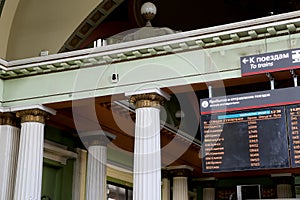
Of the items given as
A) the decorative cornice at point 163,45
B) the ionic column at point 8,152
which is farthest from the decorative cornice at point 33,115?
the decorative cornice at point 163,45

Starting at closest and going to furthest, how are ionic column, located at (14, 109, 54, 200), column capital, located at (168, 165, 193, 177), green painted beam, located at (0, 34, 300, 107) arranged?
green painted beam, located at (0, 34, 300, 107) < ionic column, located at (14, 109, 54, 200) < column capital, located at (168, 165, 193, 177)

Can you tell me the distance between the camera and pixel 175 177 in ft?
46.4

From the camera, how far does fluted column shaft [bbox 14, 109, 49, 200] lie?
323 inches

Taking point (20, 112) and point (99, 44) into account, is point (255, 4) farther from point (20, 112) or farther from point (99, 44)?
point (20, 112)

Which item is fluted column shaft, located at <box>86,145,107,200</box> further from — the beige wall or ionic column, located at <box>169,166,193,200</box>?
ionic column, located at <box>169,166,193,200</box>

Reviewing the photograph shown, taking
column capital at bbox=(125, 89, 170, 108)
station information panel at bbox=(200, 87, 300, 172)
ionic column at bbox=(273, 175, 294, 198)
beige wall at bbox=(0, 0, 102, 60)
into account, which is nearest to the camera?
station information panel at bbox=(200, 87, 300, 172)

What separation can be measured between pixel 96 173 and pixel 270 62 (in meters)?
4.48

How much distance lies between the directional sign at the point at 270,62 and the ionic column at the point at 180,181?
7276mm

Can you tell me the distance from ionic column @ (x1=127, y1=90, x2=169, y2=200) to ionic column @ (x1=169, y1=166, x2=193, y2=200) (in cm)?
656

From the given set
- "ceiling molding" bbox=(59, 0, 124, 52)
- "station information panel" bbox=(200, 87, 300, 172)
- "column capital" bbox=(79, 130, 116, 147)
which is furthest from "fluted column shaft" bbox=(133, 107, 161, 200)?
"ceiling molding" bbox=(59, 0, 124, 52)

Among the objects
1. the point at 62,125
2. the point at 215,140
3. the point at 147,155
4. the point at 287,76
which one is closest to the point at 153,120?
the point at 147,155

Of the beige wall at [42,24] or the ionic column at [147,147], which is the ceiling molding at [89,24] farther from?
the ionic column at [147,147]

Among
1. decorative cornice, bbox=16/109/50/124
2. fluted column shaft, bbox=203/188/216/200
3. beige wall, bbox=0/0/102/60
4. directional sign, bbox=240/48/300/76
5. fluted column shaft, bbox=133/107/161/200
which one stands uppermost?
beige wall, bbox=0/0/102/60

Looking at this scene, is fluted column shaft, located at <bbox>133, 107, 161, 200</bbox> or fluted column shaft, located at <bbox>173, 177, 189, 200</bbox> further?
fluted column shaft, located at <bbox>173, 177, 189, 200</bbox>
